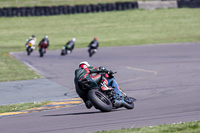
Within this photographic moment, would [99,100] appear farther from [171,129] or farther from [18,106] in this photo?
[18,106]

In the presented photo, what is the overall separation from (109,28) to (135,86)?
2905 cm

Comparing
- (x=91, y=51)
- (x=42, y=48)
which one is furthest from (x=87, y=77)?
(x=42, y=48)

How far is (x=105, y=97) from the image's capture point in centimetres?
1130

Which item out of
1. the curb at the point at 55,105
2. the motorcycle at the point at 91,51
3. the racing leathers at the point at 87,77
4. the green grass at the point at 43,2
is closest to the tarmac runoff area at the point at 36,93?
the curb at the point at 55,105

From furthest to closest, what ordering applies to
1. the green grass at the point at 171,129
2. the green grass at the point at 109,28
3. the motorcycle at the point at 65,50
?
the green grass at the point at 109,28 → the motorcycle at the point at 65,50 → the green grass at the point at 171,129

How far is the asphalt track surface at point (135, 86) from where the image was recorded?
10.3 m

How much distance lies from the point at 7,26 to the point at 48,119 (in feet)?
121

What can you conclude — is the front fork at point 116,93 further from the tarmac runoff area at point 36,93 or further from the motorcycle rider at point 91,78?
the tarmac runoff area at point 36,93

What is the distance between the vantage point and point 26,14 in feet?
154

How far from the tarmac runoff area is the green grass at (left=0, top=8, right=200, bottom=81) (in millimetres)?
17942

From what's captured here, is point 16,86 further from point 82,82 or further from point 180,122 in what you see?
point 180,122

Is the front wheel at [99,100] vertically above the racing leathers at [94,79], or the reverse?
the racing leathers at [94,79]

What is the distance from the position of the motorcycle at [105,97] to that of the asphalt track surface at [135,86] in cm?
19

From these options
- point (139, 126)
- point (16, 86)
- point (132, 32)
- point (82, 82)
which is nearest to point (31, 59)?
point (16, 86)
